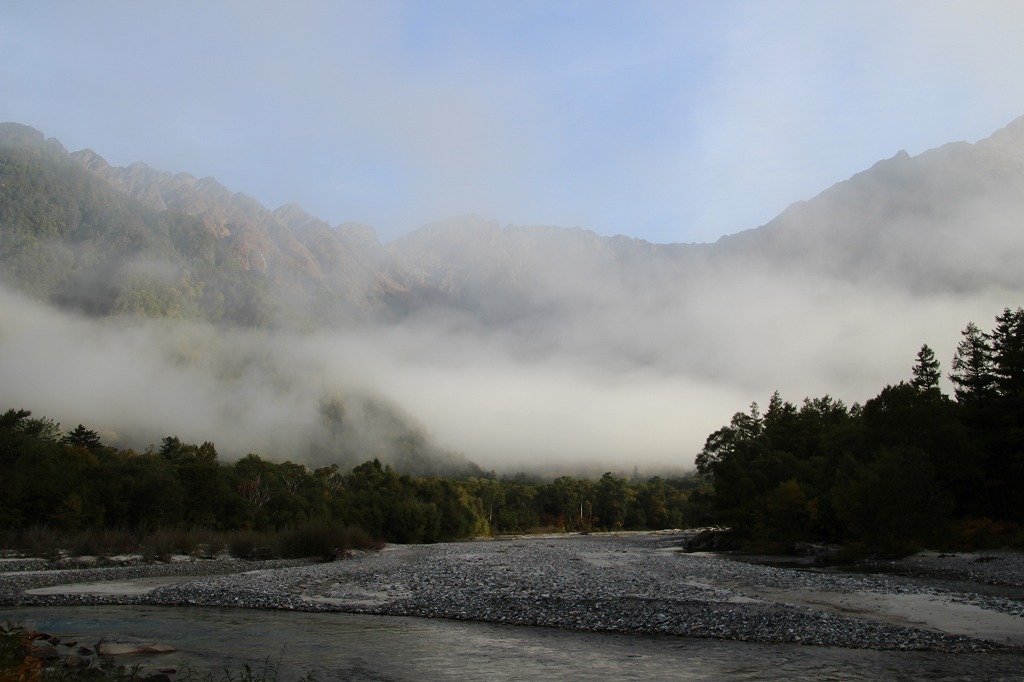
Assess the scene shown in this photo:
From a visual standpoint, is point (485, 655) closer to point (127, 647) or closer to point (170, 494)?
point (127, 647)

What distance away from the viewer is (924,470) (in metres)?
52.2

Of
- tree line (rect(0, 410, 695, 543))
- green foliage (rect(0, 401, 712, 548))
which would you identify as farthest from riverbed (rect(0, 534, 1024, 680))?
tree line (rect(0, 410, 695, 543))

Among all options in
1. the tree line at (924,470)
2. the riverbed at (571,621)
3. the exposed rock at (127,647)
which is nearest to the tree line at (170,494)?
the riverbed at (571,621)

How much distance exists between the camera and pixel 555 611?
89.9ft

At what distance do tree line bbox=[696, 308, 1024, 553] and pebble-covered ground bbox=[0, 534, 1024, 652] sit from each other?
22.5 ft

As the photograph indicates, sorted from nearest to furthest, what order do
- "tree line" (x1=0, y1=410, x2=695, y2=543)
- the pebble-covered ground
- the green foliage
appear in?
the pebble-covered ground < the green foliage < "tree line" (x1=0, y1=410, x2=695, y2=543)

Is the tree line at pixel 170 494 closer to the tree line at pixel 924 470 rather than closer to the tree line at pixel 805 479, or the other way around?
the tree line at pixel 805 479

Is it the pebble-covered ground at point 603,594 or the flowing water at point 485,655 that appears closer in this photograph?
the flowing water at point 485,655

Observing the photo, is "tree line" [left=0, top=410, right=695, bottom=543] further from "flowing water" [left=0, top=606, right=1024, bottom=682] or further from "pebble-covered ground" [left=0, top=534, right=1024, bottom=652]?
"flowing water" [left=0, top=606, right=1024, bottom=682]

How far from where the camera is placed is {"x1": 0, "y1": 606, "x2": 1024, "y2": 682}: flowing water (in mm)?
17547

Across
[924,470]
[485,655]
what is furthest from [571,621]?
[924,470]

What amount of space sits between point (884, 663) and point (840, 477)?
4873 centimetres

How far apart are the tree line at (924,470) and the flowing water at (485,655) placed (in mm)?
38060

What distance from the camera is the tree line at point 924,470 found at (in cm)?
5316
